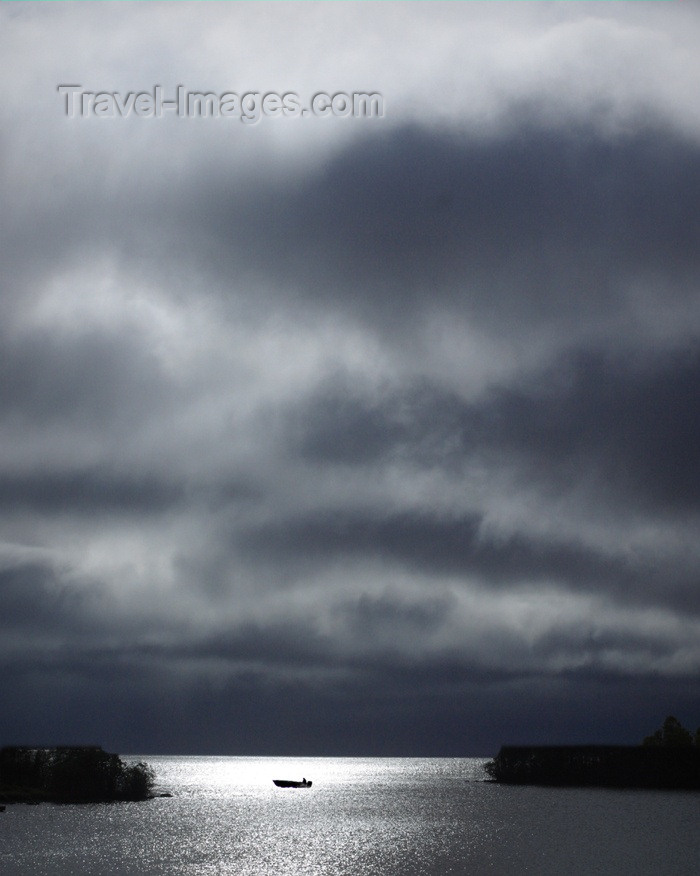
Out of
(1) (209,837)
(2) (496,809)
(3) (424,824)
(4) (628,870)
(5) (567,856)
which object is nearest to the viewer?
(4) (628,870)

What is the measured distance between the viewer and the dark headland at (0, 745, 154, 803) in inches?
6964

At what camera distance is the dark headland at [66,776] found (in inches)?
6964

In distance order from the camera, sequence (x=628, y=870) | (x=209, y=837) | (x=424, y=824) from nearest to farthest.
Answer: (x=628, y=870), (x=209, y=837), (x=424, y=824)

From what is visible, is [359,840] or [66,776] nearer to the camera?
[359,840]

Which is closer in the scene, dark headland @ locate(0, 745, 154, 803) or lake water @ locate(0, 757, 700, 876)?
lake water @ locate(0, 757, 700, 876)

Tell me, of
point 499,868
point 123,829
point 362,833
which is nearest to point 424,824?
point 362,833

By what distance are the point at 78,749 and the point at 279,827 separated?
50.3 m

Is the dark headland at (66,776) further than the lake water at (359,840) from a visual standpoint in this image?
Yes

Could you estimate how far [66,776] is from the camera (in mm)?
178500

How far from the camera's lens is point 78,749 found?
180m

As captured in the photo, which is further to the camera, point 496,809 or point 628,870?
point 496,809

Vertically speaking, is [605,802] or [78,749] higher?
[78,749]

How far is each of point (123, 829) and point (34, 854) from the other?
2969cm

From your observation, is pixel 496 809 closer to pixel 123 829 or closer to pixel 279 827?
Answer: pixel 279 827
